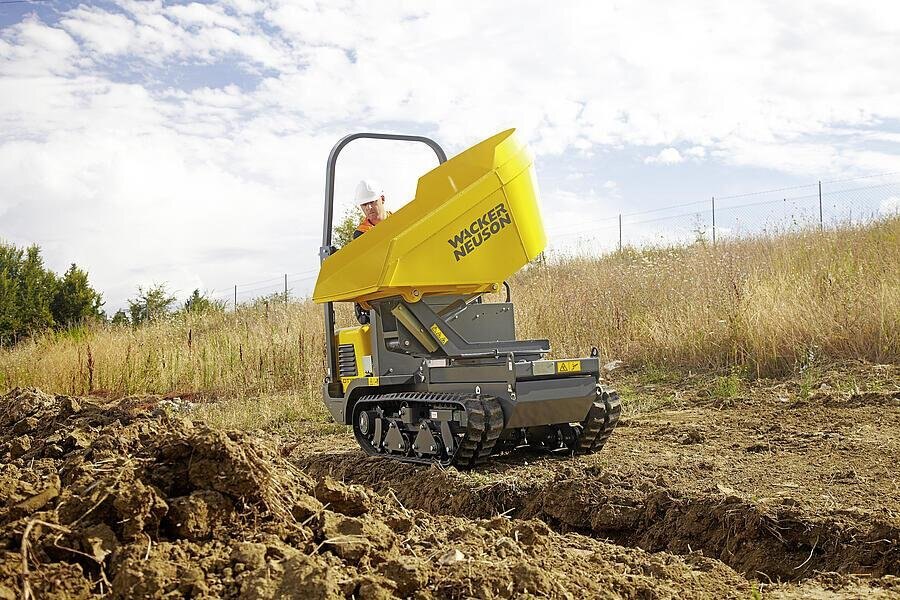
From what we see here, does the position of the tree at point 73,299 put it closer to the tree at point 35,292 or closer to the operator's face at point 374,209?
the tree at point 35,292

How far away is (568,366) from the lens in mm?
6273

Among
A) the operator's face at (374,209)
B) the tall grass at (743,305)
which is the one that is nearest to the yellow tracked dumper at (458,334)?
the operator's face at (374,209)

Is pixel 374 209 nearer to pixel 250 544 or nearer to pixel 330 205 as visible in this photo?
pixel 330 205

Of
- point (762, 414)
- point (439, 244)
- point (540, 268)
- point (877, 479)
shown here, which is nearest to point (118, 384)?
point (540, 268)

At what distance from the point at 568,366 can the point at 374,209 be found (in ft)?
7.05

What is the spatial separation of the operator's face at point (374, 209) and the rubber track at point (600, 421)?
2322mm

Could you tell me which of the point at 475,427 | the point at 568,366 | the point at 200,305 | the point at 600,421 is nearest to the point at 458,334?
the point at 568,366

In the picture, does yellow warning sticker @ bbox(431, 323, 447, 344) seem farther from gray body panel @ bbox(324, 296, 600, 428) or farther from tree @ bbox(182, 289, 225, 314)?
tree @ bbox(182, 289, 225, 314)

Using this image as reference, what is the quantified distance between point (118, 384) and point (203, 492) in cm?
1114

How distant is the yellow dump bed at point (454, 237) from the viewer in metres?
6.45

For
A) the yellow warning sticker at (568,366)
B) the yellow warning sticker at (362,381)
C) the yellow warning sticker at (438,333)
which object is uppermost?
the yellow warning sticker at (438,333)

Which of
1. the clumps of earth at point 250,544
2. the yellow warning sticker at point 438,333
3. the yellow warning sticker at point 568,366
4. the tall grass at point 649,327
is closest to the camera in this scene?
the clumps of earth at point 250,544

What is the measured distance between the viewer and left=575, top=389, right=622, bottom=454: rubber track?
642cm

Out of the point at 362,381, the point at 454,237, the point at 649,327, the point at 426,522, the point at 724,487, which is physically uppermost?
the point at 454,237
